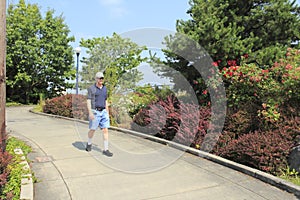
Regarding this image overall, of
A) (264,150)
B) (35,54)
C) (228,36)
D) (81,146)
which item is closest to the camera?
(264,150)

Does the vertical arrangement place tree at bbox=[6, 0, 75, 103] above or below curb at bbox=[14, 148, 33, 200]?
above

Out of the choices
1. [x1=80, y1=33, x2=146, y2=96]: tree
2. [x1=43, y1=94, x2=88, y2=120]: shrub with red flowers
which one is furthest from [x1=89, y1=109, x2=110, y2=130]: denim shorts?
[x1=80, y1=33, x2=146, y2=96]: tree

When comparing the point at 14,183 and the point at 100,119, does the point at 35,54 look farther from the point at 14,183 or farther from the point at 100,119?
the point at 14,183

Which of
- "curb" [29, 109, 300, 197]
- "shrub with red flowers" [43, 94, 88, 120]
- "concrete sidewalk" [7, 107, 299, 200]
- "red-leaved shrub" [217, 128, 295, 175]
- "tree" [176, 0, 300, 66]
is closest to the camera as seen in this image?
"concrete sidewalk" [7, 107, 299, 200]

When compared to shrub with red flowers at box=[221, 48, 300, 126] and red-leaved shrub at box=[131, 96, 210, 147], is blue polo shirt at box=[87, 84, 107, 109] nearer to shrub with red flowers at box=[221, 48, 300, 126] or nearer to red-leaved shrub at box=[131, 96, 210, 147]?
Answer: red-leaved shrub at box=[131, 96, 210, 147]

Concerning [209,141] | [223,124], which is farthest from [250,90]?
[209,141]

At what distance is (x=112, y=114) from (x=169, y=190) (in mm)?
6471

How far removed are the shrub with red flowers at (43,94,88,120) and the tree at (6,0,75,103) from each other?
851 cm

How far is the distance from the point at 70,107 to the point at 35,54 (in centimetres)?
1050

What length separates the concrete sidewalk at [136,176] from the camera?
374cm

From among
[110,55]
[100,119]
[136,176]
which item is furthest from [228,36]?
[110,55]

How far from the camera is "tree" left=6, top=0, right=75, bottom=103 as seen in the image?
68.8 ft

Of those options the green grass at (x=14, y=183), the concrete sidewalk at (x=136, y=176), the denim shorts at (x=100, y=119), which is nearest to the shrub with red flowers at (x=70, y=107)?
the concrete sidewalk at (x=136, y=176)

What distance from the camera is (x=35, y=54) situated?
20875 millimetres
